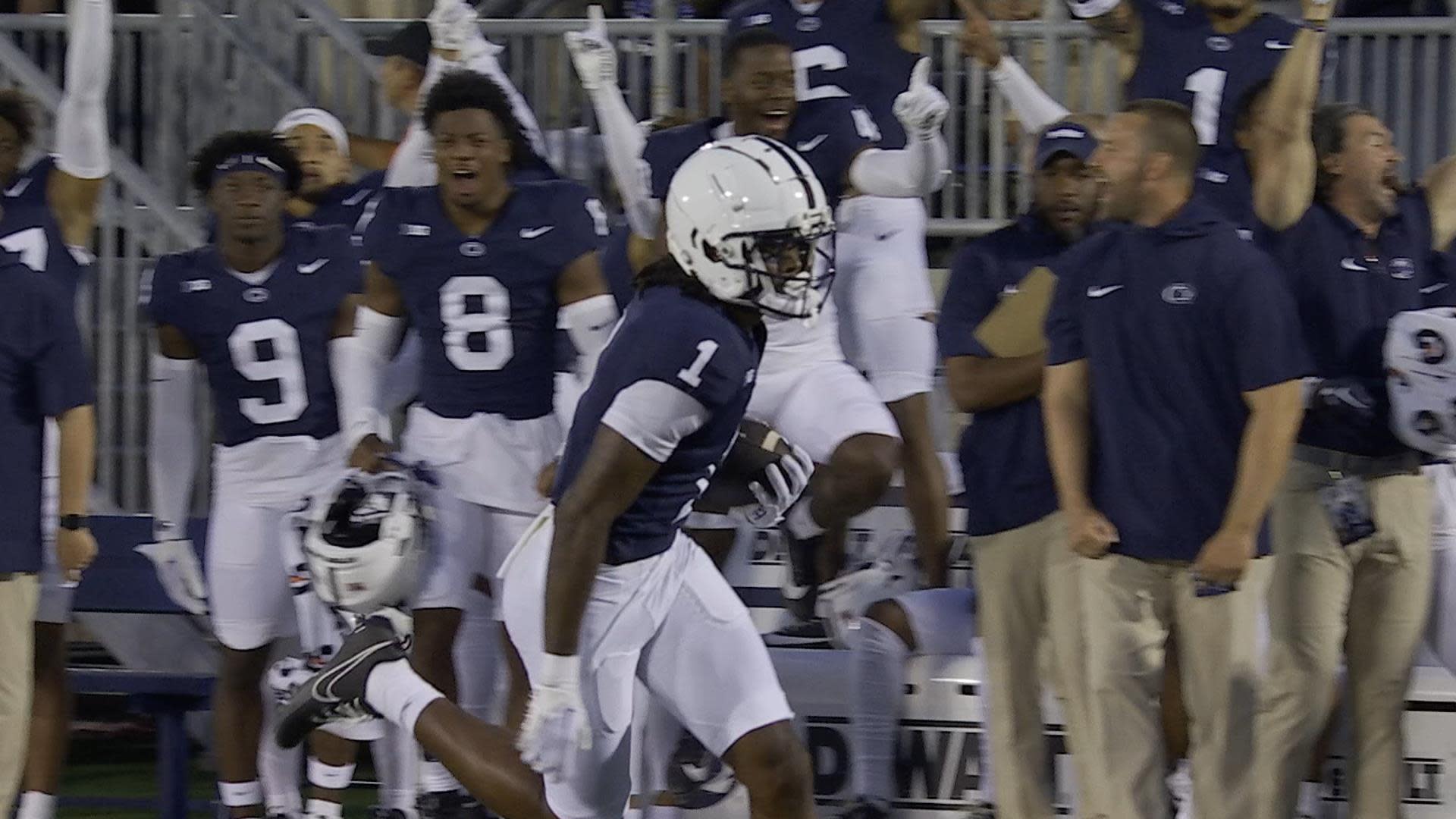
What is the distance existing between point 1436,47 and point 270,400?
151 inches

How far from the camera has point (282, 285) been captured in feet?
21.1

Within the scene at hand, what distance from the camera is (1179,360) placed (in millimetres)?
5203

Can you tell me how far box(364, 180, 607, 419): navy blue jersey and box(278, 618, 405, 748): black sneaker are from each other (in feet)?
2.47

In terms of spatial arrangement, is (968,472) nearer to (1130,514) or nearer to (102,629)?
(1130,514)

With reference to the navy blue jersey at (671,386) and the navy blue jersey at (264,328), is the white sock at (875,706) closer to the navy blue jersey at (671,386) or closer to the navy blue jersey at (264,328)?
the navy blue jersey at (671,386)

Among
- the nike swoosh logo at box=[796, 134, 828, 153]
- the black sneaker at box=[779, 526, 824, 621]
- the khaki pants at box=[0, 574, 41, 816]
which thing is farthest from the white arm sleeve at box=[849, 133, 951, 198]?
the khaki pants at box=[0, 574, 41, 816]

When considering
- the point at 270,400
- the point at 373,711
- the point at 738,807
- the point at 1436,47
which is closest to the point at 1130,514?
the point at 738,807

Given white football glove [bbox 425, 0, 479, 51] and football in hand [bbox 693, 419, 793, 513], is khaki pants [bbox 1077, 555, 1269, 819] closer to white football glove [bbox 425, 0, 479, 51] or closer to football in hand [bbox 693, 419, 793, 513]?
football in hand [bbox 693, 419, 793, 513]

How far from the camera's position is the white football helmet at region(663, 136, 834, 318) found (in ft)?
15.3

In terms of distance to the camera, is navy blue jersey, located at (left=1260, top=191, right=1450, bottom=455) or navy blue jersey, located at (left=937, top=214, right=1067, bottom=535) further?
navy blue jersey, located at (left=937, top=214, right=1067, bottom=535)

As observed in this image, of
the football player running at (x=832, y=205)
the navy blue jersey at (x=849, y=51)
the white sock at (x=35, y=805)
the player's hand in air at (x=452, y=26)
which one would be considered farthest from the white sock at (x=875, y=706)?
the player's hand in air at (x=452, y=26)

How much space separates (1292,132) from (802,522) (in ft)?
5.56

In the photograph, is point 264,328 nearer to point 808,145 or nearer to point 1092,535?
point 808,145

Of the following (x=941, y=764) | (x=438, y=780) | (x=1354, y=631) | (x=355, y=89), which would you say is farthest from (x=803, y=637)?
(x=355, y=89)
